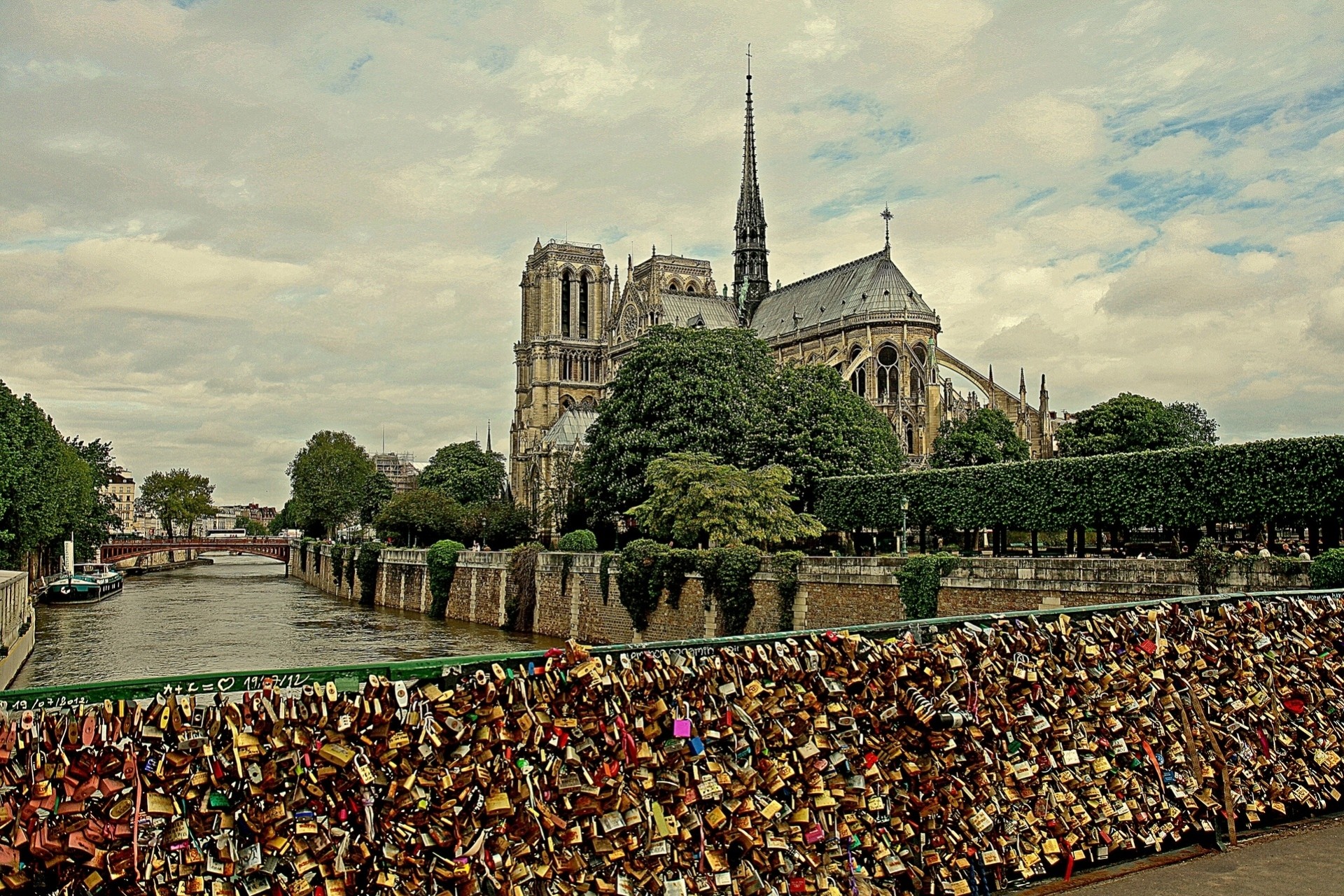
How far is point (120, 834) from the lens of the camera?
16.4 ft

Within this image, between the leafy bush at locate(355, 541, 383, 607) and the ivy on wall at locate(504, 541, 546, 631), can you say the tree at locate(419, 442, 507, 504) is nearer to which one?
the leafy bush at locate(355, 541, 383, 607)

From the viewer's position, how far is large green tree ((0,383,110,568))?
4394 centimetres

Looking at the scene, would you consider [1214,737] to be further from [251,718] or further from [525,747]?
[251,718]

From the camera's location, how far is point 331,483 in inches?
3723

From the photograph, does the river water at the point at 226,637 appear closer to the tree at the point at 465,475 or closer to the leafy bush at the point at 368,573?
the leafy bush at the point at 368,573

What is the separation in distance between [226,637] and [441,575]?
1062cm

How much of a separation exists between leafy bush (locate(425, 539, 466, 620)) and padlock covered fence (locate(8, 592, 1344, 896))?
4213 centimetres

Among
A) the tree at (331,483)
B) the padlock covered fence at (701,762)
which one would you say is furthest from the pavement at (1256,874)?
the tree at (331,483)

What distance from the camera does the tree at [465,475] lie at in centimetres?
10169

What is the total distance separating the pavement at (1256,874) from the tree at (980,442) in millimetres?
60978

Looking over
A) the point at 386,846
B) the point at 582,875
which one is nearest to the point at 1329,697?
the point at 582,875

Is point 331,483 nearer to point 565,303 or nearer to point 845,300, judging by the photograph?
point 565,303

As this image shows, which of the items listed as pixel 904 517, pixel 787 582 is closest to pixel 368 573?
pixel 904 517

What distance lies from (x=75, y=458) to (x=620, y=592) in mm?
52844
